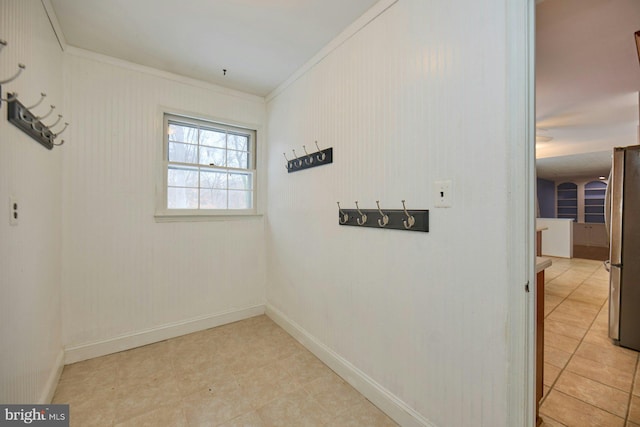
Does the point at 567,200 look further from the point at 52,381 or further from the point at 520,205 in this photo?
the point at 52,381

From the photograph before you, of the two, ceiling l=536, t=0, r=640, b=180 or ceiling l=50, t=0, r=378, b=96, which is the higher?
ceiling l=50, t=0, r=378, b=96

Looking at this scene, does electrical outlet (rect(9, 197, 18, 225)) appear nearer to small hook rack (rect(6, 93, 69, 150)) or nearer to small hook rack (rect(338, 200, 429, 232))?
small hook rack (rect(6, 93, 69, 150))

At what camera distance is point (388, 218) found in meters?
1.62

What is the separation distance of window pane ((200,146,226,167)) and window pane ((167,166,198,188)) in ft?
0.50

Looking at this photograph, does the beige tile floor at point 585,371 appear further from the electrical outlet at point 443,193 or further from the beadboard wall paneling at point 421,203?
the electrical outlet at point 443,193

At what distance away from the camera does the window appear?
265 cm

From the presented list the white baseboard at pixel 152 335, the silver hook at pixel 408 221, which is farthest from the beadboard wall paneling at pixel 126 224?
the silver hook at pixel 408 221

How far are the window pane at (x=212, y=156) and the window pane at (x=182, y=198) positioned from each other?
0.34 metres

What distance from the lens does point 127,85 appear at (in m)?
2.36

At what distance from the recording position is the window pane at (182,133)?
105 inches

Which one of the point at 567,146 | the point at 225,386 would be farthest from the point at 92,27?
the point at 567,146

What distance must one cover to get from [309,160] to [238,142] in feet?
3.82

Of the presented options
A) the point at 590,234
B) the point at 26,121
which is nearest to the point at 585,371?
the point at 26,121

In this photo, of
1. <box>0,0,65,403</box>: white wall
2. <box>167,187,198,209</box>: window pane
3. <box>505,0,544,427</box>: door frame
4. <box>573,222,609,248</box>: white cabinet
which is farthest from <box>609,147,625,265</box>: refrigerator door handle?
<box>573,222,609,248</box>: white cabinet
